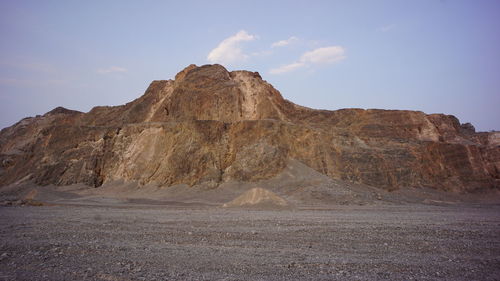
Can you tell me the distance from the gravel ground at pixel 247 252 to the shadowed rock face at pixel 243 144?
27322 mm

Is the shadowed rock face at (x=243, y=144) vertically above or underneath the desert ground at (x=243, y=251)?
above

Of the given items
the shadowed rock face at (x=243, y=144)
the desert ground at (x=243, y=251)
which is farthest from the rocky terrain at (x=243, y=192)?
the shadowed rock face at (x=243, y=144)

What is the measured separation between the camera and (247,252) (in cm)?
1078

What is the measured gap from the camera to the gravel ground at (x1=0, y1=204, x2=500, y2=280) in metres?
8.27

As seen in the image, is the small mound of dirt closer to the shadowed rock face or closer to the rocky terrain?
the rocky terrain

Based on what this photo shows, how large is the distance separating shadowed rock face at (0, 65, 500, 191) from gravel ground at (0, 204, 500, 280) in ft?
89.6

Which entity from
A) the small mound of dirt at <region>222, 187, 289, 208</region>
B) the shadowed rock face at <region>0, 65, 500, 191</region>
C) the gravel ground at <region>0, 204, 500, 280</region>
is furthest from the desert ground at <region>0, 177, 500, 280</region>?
the shadowed rock face at <region>0, 65, 500, 191</region>

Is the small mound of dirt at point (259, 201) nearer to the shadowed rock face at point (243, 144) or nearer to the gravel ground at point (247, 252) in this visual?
the shadowed rock face at point (243, 144)

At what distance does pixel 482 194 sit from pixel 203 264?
43.4 meters

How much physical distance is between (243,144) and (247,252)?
36.0 m

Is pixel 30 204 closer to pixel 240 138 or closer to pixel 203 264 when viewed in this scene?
pixel 240 138

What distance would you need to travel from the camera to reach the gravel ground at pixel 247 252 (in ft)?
27.1

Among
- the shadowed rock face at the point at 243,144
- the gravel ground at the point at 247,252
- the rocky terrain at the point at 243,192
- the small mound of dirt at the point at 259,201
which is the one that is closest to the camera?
the gravel ground at the point at 247,252

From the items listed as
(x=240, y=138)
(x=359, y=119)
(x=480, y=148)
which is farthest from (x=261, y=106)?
(x=480, y=148)
